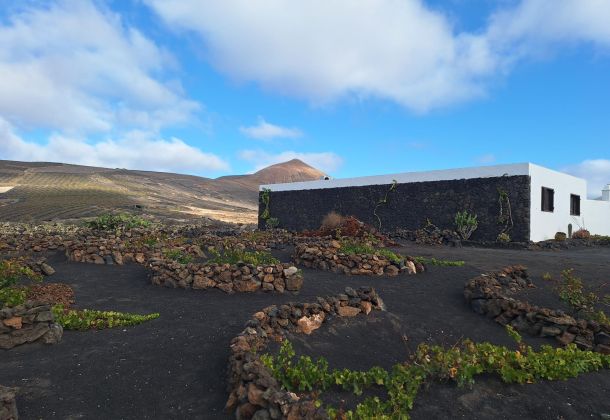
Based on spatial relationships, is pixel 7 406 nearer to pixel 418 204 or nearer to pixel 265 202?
pixel 418 204

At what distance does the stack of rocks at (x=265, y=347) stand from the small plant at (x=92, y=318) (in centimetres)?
205

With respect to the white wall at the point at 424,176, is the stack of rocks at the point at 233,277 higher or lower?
lower

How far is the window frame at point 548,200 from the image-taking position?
18727 mm

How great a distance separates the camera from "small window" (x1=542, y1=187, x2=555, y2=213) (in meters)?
18.8

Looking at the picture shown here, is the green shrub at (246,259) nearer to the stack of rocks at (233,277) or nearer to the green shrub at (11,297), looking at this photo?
the stack of rocks at (233,277)

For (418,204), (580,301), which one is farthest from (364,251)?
(418,204)

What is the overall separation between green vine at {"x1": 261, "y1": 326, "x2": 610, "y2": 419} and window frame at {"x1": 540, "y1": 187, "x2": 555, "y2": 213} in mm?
15296

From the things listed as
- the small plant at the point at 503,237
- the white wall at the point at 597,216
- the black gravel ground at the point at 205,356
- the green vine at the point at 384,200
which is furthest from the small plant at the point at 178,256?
the white wall at the point at 597,216

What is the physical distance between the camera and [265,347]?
5277mm

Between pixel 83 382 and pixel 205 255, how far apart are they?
7.28 meters

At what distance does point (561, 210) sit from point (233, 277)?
19.3 meters

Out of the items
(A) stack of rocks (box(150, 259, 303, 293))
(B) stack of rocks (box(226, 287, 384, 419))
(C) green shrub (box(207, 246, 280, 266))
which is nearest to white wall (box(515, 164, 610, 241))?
(C) green shrub (box(207, 246, 280, 266))

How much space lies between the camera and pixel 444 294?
28.4 feet

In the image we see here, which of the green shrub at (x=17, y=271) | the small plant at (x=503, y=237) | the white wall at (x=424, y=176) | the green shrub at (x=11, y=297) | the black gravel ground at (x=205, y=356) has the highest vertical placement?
the white wall at (x=424, y=176)
